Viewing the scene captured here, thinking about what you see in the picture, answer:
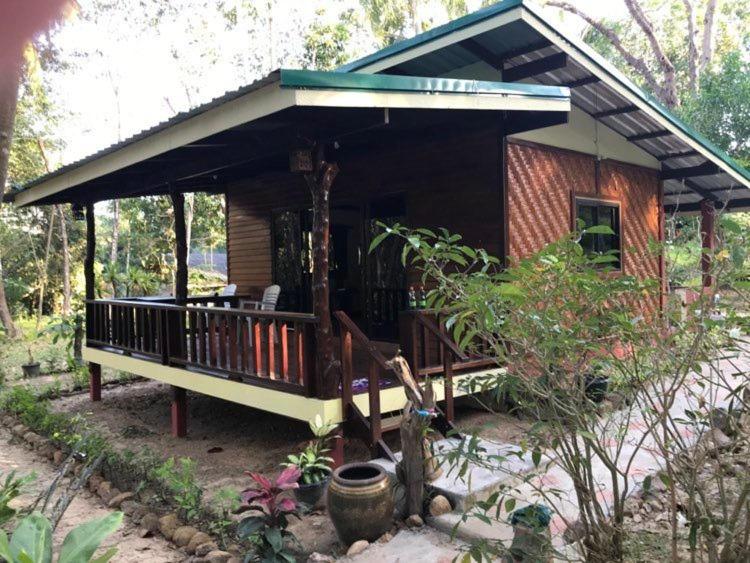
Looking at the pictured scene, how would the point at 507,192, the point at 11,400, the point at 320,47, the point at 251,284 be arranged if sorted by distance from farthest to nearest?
1. the point at 320,47
2. the point at 251,284
3. the point at 11,400
4. the point at 507,192

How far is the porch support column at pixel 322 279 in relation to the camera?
4.23m

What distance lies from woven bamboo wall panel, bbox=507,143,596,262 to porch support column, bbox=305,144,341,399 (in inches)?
94.1

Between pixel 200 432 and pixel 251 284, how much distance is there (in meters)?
3.69

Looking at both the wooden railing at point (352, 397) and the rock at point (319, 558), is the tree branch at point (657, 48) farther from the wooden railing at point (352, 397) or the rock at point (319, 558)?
the rock at point (319, 558)

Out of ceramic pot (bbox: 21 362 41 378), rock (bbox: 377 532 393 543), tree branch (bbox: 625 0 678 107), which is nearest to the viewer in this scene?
rock (bbox: 377 532 393 543)

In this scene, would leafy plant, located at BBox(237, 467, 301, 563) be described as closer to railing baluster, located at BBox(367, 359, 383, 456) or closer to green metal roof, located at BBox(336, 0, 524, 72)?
railing baluster, located at BBox(367, 359, 383, 456)

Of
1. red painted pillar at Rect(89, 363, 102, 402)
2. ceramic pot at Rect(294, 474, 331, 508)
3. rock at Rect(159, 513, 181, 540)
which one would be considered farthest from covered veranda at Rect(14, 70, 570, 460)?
red painted pillar at Rect(89, 363, 102, 402)

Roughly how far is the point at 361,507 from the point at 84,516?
2.49 meters

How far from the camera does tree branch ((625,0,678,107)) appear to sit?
630 inches

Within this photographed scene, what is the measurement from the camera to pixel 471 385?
→ 8.13 ft

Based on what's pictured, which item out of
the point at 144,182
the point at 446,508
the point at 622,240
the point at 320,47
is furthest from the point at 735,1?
the point at 446,508

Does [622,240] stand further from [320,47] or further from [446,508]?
[320,47]

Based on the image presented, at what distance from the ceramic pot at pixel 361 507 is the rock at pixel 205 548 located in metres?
0.80

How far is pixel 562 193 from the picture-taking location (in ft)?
21.9
